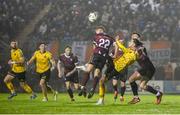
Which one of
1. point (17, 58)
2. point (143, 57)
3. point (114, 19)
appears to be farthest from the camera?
point (114, 19)

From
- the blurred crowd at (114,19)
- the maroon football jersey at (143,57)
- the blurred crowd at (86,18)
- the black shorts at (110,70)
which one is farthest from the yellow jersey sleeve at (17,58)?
the blurred crowd at (114,19)

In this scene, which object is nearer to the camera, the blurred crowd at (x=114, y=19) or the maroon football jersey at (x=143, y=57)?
the maroon football jersey at (x=143, y=57)

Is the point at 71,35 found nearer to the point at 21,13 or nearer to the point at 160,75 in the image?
the point at 21,13

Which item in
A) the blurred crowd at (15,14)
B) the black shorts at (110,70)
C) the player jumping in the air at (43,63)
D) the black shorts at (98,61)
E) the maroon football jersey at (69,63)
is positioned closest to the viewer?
the black shorts at (98,61)

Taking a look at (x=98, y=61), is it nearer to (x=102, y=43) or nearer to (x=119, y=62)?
(x=102, y=43)

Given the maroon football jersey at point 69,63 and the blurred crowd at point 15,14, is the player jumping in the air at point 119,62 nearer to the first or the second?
the maroon football jersey at point 69,63

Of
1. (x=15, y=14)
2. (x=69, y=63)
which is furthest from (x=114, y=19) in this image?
(x=69, y=63)

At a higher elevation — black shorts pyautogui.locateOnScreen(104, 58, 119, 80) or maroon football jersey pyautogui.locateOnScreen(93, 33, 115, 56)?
maroon football jersey pyautogui.locateOnScreen(93, 33, 115, 56)

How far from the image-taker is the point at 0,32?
31141 mm

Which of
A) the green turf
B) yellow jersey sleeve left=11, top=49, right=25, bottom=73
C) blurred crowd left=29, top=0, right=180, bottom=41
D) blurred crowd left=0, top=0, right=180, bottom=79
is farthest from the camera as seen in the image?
blurred crowd left=29, top=0, right=180, bottom=41

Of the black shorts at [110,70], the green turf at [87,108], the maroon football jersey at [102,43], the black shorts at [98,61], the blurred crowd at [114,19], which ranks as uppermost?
the blurred crowd at [114,19]

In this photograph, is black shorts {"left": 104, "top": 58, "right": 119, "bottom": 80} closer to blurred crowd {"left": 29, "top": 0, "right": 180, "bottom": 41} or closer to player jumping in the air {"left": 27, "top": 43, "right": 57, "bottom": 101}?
player jumping in the air {"left": 27, "top": 43, "right": 57, "bottom": 101}

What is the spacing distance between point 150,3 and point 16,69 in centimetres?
1625

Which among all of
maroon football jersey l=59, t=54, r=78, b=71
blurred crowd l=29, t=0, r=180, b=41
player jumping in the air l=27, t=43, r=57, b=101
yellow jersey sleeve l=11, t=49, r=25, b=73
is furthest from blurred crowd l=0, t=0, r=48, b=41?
maroon football jersey l=59, t=54, r=78, b=71
